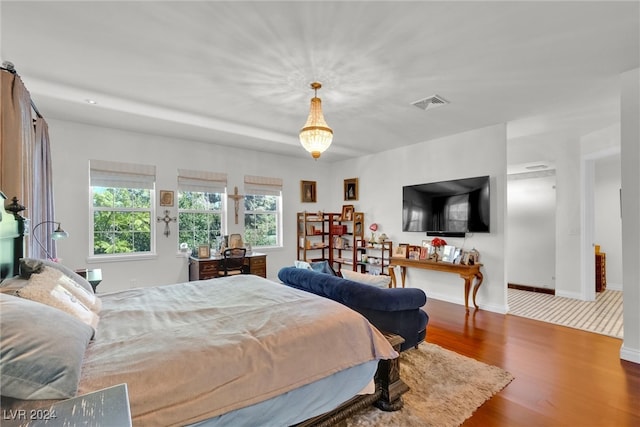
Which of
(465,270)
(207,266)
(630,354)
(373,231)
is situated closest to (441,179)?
(465,270)

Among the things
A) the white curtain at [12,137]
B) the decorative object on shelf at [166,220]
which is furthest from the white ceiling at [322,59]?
the decorative object on shelf at [166,220]

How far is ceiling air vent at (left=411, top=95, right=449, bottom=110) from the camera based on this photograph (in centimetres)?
336

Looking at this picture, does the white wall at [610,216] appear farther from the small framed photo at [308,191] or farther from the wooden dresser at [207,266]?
the wooden dresser at [207,266]

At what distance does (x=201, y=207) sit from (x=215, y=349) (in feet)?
13.5

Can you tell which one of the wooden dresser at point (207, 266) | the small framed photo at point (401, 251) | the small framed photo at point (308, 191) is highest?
the small framed photo at point (308, 191)

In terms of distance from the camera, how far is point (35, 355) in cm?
101

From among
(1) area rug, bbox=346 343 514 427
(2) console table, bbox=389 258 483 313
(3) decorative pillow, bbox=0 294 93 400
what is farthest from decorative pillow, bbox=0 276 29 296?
(2) console table, bbox=389 258 483 313

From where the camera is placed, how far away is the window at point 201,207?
4910 millimetres

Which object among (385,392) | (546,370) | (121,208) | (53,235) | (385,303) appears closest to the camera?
(385,392)

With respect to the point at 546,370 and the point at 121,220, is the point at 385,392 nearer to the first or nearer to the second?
the point at 546,370

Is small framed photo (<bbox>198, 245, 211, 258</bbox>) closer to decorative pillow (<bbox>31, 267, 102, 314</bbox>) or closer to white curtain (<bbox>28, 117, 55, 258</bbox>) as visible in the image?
white curtain (<bbox>28, 117, 55, 258</bbox>)

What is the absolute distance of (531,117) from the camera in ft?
13.0

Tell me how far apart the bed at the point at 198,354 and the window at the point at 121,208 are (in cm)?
234

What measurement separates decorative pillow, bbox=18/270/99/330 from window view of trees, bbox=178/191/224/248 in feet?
11.0
